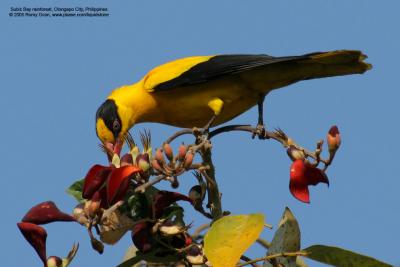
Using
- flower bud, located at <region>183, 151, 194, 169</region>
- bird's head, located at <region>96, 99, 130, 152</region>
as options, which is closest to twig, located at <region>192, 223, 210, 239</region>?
flower bud, located at <region>183, 151, 194, 169</region>

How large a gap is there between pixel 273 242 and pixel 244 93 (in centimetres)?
258

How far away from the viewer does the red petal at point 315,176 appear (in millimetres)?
3102

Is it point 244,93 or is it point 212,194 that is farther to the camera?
point 244,93

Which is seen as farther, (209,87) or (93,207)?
(209,87)

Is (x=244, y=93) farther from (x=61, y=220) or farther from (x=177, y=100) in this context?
(x=61, y=220)

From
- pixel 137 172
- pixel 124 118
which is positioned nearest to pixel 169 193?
pixel 137 172

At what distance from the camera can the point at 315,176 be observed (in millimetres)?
3115

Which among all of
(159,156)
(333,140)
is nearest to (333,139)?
(333,140)

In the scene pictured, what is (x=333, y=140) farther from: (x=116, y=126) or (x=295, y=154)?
(x=116, y=126)

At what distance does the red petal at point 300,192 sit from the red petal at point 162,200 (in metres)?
0.51

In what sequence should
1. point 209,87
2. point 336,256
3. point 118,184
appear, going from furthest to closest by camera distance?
1. point 209,87
2. point 336,256
3. point 118,184

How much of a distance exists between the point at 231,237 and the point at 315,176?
589 mm

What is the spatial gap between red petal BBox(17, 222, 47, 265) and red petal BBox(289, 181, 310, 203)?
3.59ft

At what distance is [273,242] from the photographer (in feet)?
10.4
